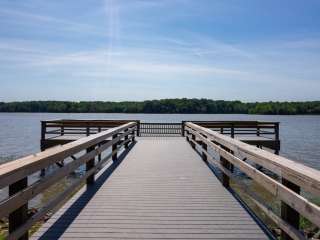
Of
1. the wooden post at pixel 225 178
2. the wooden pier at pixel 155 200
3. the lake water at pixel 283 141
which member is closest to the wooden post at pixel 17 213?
the wooden pier at pixel 155 200

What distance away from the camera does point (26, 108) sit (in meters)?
168

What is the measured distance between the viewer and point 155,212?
18.5 ft

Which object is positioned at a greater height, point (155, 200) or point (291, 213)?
point (291, 213)

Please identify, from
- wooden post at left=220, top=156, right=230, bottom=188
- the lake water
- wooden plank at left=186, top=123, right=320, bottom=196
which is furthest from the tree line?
wooden plank at left=186, top=123, right=320, bottom=196

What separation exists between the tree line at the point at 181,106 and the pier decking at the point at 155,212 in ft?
381

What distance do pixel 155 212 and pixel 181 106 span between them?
119 meters

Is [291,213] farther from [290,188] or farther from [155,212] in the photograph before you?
[155,212]

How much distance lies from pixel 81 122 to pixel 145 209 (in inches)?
585

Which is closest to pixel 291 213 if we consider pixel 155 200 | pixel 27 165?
pixel 27 165

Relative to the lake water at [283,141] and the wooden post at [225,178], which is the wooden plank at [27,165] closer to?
the wooden post at [225,178]

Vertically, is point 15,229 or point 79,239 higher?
point 15,229

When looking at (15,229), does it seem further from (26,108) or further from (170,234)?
(26,108)

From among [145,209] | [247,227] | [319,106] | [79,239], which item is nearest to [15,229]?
[79,239]

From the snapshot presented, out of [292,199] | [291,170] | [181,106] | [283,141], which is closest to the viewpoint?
[292,199]
